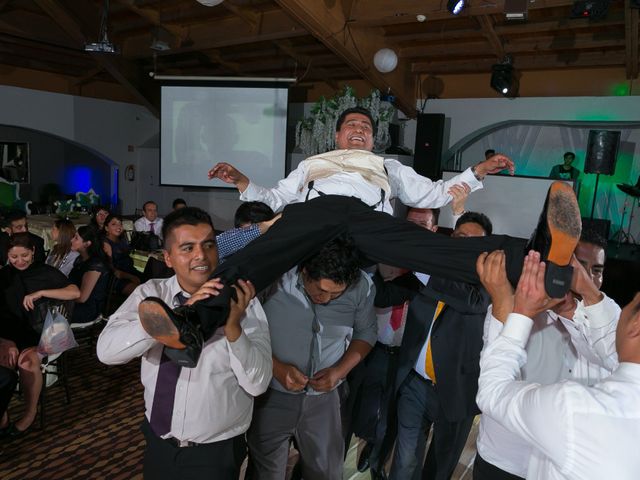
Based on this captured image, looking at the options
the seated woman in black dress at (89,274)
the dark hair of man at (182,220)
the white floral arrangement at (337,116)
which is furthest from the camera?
the white floral arrangement at (337,116)

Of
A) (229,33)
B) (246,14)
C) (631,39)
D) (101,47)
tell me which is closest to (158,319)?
(101,47)

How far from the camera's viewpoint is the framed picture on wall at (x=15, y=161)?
10.5m

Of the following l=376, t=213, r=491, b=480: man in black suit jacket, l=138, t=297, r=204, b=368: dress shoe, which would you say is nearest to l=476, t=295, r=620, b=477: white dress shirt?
l=376, t=213, r=491, b=480: man in black suit jacket

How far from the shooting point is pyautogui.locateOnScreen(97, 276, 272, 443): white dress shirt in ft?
4.97

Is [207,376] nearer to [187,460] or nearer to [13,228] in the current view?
[187,460]

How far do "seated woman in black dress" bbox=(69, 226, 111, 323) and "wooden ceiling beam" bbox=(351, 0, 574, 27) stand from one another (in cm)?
429

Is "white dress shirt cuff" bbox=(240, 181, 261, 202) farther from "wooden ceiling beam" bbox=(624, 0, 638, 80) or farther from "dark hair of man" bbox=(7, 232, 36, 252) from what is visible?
"wooden ceiling beam" bbox=(624, 0, 638, 80)

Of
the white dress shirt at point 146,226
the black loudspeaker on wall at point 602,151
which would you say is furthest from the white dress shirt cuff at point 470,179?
the black loudspeaker on wall at point 602,151

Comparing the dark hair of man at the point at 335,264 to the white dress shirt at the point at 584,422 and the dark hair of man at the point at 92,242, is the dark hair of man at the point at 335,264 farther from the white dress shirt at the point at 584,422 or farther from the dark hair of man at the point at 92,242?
the dark hair of man at the point at 92,242

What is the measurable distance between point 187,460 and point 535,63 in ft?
25.6

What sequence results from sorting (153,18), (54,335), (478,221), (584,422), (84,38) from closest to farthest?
1. (584,422)
2. (478,221)
3. (54,335)
4. (84,38)
5. (153,18)

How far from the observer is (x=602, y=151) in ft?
21.1

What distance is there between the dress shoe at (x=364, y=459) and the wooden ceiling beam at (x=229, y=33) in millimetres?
5380

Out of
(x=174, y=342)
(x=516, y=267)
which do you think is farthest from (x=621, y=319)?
(x=174, y=342)
